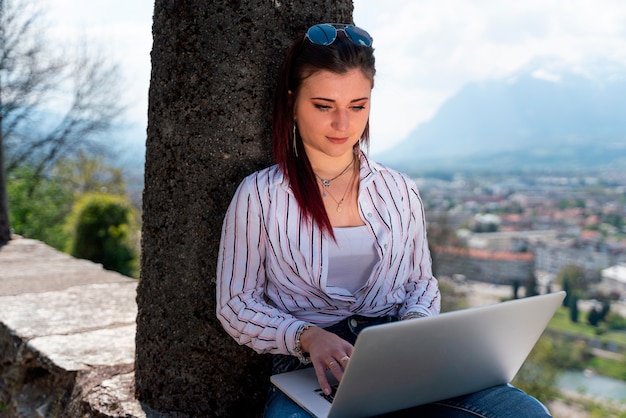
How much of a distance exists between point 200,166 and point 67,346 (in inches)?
39.2

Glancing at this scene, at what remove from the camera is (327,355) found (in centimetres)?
135

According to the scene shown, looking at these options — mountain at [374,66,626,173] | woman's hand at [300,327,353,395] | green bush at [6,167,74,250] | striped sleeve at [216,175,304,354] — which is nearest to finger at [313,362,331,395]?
woman's hand at [300,327,353,395]

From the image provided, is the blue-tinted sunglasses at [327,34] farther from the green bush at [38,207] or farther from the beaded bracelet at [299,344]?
the green bush at [38,207]

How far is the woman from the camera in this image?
1502 millimetres

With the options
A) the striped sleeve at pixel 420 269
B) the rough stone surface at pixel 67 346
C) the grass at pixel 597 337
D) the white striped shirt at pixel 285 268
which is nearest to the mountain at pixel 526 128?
the grass at pixel 597 337

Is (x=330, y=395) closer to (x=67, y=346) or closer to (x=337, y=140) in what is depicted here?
(x=337, y=140)

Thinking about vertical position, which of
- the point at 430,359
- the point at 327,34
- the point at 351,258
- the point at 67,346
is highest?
the point at 327,34

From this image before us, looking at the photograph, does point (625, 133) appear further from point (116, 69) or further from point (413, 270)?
point (413, 270)

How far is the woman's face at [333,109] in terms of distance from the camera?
1.51 metres

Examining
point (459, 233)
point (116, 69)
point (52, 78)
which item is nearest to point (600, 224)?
point (459, 233)

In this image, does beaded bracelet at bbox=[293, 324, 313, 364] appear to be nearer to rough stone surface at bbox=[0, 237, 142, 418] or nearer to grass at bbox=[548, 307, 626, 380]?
rough stone surface at bbox=[0, 237, 142, 418]

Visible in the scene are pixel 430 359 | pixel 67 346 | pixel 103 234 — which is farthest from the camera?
pixel 103 234

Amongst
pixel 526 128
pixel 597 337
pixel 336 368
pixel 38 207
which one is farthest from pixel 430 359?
pixel 526 128

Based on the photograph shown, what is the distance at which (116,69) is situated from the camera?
19.3m
